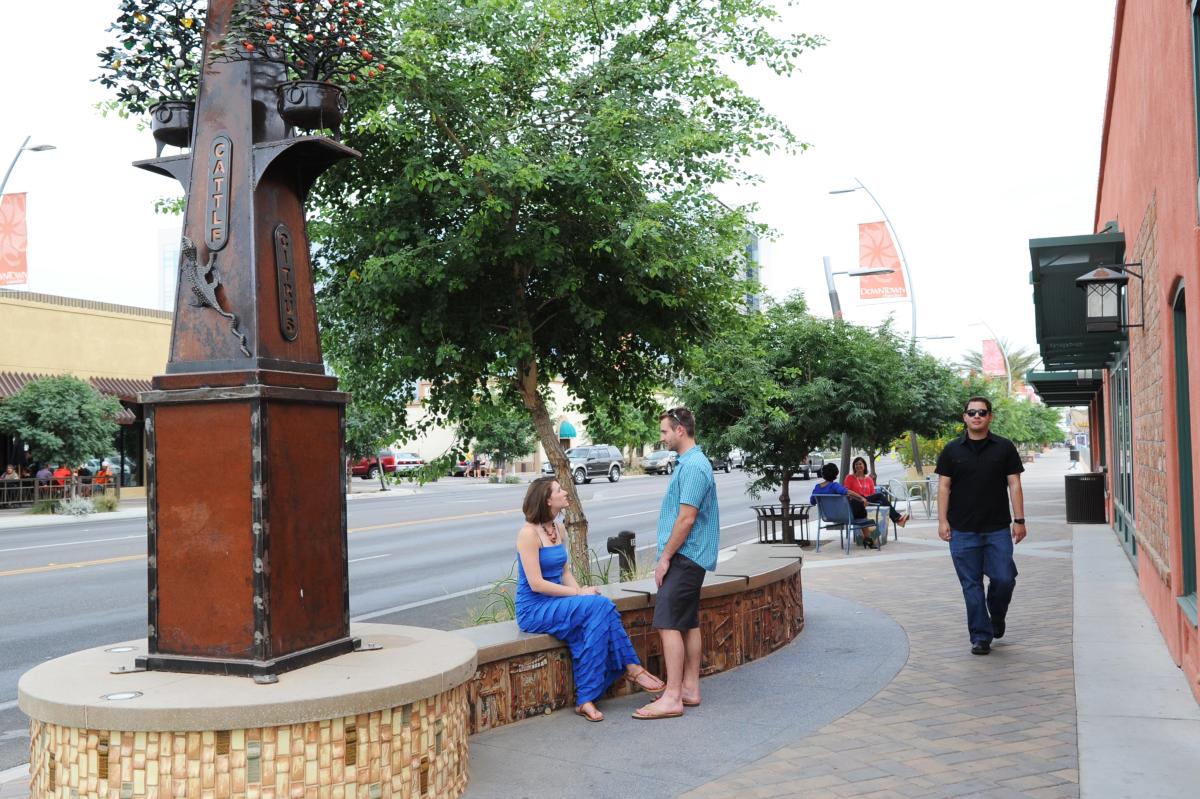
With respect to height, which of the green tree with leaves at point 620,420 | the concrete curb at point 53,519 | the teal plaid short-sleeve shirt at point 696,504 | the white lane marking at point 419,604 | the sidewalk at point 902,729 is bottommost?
the white lane marking at point 419,604

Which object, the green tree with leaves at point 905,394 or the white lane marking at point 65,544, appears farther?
the white lane marking at point 65,544

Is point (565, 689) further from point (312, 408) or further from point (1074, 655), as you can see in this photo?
point (1074, 655)

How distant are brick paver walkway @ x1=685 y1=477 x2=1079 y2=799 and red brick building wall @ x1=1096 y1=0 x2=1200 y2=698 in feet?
2.86

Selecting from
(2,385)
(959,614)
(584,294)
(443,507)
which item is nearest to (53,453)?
(2,385)

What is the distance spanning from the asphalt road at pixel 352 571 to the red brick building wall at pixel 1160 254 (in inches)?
244

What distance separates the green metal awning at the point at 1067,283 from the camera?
10828 mm

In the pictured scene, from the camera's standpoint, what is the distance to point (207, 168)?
200 inches

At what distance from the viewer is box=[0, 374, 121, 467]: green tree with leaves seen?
28.9 m

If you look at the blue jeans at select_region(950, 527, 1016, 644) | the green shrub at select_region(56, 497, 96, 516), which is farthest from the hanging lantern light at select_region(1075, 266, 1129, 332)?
the green shrub at select_region(56, 497, 96, 516)

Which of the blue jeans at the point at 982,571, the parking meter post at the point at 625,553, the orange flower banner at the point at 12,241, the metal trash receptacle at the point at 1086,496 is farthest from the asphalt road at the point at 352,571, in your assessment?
the metal trash receptacle at the point at 1086,496

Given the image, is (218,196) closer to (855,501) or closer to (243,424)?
(243,424)

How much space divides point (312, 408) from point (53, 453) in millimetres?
27782

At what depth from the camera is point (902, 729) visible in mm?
5742

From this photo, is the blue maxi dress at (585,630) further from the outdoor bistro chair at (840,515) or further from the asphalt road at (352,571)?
the outdoor bistro chair at (840,515)
